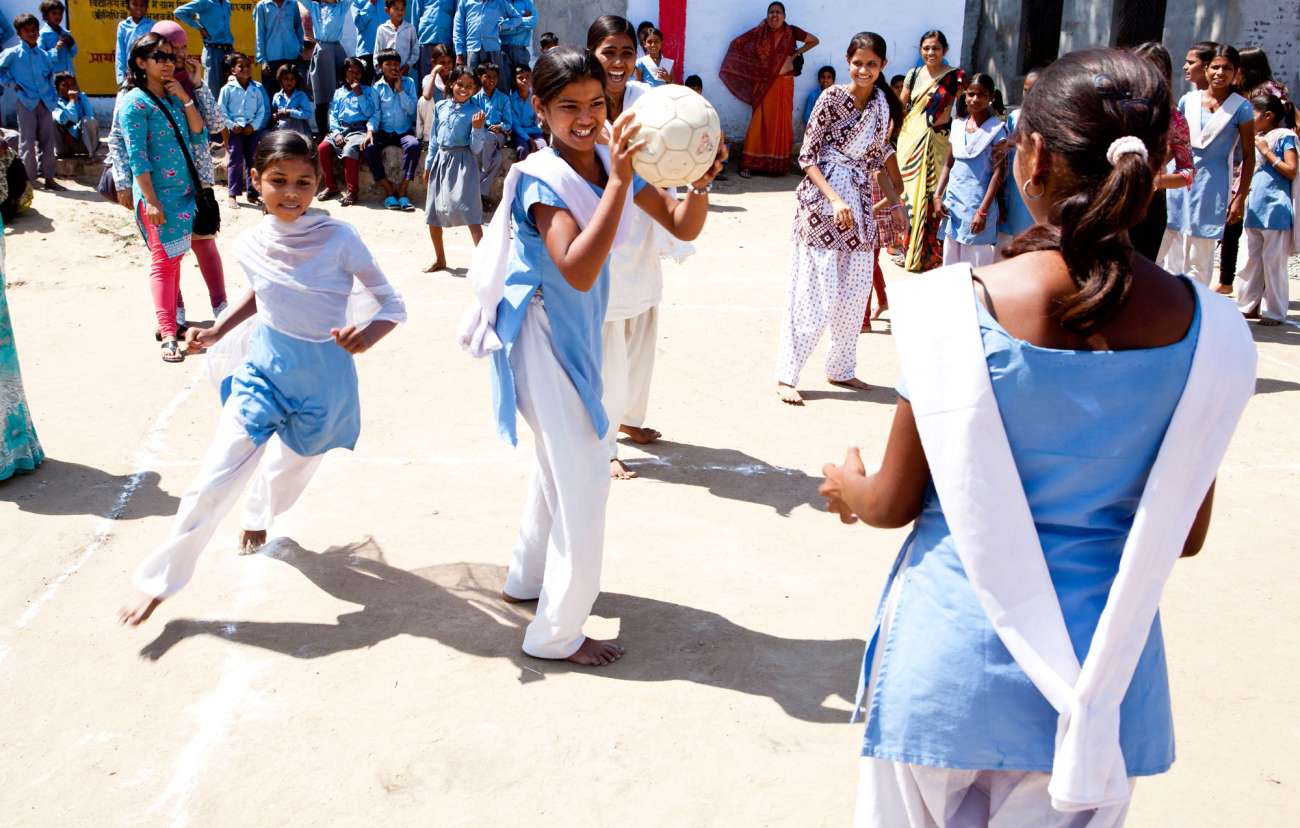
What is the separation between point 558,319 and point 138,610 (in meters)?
1.75

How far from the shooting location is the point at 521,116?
508 inches

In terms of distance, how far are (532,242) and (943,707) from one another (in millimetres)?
2059

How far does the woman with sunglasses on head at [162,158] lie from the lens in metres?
7.23

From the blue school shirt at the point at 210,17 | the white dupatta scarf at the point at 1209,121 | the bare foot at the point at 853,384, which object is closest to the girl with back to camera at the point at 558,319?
the bare foot at the point at 853,384

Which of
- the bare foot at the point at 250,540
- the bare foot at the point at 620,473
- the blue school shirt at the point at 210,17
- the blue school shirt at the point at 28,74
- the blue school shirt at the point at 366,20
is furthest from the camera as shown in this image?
the blue school shirt at the point at 366,20

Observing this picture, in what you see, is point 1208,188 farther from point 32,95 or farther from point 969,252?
point 32,95

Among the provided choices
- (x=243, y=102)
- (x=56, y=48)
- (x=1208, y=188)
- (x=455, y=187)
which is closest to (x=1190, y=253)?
(x=1208, y=188)

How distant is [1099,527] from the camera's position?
1.94m

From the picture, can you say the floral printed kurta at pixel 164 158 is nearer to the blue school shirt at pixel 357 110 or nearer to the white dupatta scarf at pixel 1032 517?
the blue school shirt at pixel 357 110

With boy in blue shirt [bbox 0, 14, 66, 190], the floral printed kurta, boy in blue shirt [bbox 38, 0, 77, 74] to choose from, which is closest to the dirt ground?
the floral printed kurta

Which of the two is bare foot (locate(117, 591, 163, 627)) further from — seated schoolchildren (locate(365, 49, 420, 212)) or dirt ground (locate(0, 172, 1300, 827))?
seated schoolchildren (locate(365, 49, 420, 212))

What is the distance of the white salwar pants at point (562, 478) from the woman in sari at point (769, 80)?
12.6 metres

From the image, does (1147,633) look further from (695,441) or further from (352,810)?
(695,441)

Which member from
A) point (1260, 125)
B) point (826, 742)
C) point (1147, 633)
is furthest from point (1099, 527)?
point (1260, 125)
